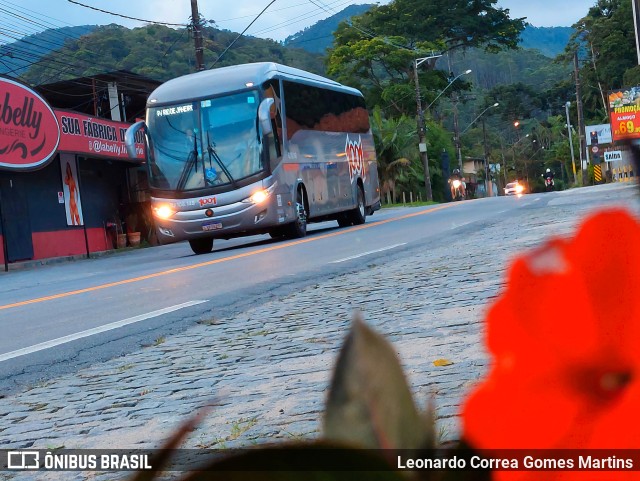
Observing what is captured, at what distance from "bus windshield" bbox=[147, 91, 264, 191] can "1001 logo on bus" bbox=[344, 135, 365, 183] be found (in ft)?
12.6

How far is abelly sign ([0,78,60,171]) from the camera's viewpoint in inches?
637

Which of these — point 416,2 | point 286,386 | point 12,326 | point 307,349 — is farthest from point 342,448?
point 416,2

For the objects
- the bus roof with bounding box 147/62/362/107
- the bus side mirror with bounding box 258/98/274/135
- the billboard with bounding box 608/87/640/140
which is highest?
the bus roof with bounding box 147/62/362/107

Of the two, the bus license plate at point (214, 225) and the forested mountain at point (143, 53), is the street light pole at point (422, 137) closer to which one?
the forested mountain at point (143, 53)

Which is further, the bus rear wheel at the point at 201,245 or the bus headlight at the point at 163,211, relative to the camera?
the bus rear wheel at the point at 201,245

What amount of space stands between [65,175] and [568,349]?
66.1 feet

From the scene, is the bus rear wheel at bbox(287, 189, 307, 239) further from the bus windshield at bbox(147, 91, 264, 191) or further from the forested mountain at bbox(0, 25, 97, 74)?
the forested mountain at bbox(0, 25, 97, 74)

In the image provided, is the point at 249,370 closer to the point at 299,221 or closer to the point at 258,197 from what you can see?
the point at 258,197

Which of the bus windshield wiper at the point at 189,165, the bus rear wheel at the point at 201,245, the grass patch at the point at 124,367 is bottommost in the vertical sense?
the grass patch at the point at 124,367

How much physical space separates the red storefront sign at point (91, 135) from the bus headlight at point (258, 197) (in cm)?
706

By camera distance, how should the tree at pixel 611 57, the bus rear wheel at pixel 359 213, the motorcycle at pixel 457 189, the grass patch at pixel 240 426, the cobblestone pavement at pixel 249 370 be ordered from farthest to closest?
the motorcycle at pixel 457 189 → the tree at pixel 611 57 → the bus rear wheel at pixel 359 213 → the cobblestone pavement at pixel 249 370 → the grass patch at pixel 240 426

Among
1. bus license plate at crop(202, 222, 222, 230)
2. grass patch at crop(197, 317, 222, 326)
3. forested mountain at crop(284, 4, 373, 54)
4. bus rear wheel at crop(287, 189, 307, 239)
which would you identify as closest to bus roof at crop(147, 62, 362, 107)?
bus license plate at crop(202, 222, 222, 230)

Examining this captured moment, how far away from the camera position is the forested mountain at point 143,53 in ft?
75.9

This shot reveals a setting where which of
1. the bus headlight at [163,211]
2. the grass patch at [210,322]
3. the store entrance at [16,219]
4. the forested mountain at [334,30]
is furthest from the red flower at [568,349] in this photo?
the store entrance at [16,219]
